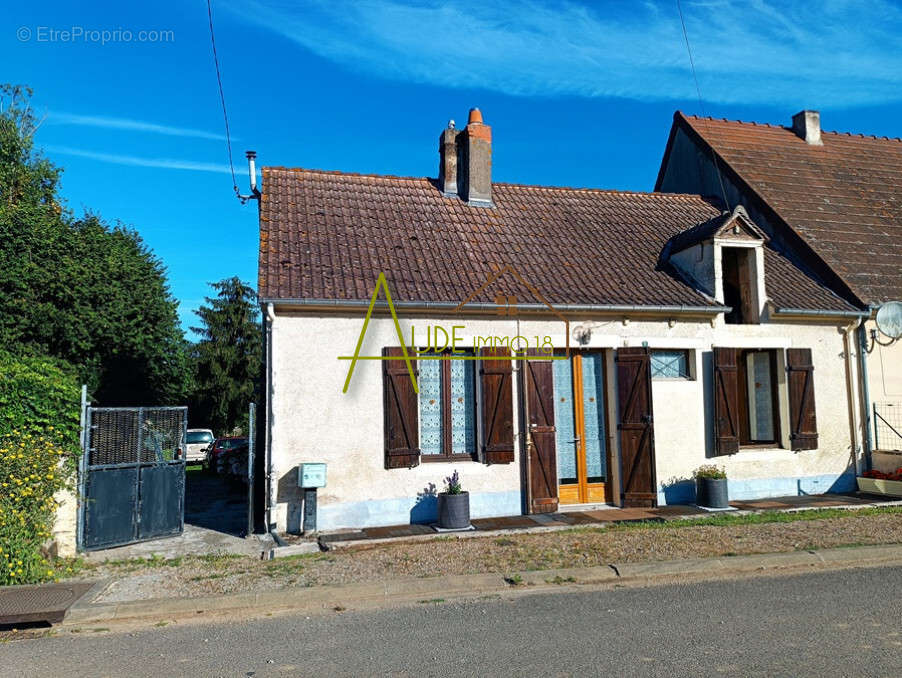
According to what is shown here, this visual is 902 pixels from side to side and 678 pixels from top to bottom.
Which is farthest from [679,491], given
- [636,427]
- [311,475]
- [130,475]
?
[130,475]

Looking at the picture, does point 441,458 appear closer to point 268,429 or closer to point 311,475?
point 311,475

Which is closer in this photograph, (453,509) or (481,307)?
(453,509)

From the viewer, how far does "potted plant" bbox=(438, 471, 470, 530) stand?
8.73m

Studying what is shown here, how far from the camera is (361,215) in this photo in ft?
37.6

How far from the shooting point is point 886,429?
37.2 feet

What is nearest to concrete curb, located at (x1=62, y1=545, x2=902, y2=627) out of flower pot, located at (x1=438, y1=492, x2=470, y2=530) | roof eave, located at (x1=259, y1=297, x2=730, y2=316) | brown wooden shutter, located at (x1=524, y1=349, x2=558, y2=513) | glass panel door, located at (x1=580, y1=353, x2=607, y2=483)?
flower pot, located at (x1=438, y1=492, x2=470, y2=530)

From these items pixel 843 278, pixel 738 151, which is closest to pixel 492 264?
pixel 843 278

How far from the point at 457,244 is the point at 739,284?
4.85 meters

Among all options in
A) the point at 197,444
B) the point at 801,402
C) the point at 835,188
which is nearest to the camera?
the point at 801,402

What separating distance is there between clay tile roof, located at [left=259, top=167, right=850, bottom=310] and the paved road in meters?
4.56

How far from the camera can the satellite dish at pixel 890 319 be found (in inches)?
447

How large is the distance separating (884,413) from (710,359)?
3.44m

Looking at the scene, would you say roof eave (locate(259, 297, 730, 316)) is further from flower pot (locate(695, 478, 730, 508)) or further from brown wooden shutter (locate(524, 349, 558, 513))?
flower pot (locate(695, 478, 730, 508))

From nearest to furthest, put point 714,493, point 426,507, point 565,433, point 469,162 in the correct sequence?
point 426,507 → point 714,493 → point 565,433 → point 469,162
